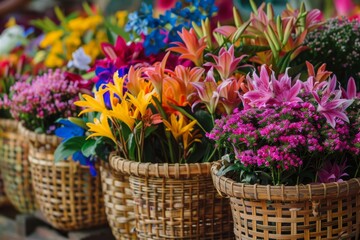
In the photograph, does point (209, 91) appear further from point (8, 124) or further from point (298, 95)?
point (8, 124)

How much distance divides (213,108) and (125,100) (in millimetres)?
201

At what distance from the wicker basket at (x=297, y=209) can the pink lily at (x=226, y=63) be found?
29 centimetres

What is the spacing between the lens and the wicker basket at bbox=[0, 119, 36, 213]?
2.34 metres

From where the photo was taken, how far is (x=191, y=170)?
150cm

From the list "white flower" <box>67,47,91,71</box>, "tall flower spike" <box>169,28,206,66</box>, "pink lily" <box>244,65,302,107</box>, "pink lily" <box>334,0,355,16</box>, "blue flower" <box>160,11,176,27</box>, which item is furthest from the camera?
"pink lily" <box>334,0,355,16</box>

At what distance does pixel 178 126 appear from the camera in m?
1.55

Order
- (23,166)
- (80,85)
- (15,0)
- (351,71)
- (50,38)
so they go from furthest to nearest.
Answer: (15,0) < (50,38) < (23,166) < (80,85) < (351,71)

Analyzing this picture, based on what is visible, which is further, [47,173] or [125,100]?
[47,173]

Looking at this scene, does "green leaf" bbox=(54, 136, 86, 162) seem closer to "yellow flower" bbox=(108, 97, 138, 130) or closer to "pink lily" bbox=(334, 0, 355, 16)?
"yellow flower" bbox=(108, 97, 138, 130)

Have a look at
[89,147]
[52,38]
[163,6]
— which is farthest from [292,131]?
[163,6]

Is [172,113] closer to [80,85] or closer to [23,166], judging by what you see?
[80,85]

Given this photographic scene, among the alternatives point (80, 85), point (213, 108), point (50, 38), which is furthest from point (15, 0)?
point (213, 108)

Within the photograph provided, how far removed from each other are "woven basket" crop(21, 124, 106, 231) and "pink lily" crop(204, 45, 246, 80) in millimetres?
620

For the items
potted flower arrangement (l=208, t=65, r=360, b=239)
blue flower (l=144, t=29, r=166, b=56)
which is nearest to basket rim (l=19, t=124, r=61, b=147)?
blue flower (l=144, t=29, r=166, b=56)
